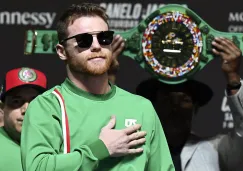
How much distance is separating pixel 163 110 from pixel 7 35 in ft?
4.33

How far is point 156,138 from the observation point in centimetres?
280

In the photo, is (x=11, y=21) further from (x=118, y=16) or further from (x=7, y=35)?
(x=118, y=16)

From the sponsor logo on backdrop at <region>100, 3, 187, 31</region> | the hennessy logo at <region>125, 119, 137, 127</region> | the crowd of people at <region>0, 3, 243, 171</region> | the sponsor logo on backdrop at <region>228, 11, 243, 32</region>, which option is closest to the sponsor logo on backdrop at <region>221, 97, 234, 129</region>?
the sponsor logo on backdrop at <region>228, 11, 243, 32</region>

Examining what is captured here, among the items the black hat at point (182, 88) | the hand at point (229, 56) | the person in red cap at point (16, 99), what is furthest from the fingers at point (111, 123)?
the black hat at point (182, 88)

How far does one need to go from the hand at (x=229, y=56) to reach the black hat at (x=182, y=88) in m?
0.25

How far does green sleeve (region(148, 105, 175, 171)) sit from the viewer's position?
2.78m

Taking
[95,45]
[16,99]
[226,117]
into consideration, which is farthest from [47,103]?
[226,117]

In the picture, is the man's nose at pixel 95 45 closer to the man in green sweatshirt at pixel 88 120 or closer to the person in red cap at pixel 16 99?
the man in green sweatshirt at pixel 88 120

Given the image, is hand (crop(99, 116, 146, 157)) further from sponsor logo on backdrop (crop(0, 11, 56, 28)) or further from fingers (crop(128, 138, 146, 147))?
sponsor logo on backdrop (crop(0, 11, 56, 28))

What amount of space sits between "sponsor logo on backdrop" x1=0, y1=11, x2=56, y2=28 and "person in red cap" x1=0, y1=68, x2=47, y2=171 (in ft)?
3.30

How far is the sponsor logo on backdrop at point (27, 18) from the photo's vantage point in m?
4.81

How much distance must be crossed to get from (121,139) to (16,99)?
1.21 meters

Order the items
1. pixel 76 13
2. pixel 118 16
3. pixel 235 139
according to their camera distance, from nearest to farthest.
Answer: pixel 76 13, pixel 235 139, pixel 118 16

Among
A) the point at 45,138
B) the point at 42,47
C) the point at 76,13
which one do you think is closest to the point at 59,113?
the point at 45,138
